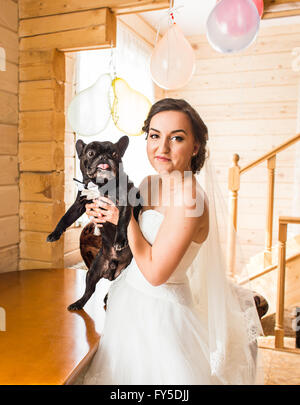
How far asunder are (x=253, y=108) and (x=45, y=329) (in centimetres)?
304

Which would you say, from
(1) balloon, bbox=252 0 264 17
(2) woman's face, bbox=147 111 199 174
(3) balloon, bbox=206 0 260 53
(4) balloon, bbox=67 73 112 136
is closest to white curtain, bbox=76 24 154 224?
(4) balloon, bbox=67 73 112 136

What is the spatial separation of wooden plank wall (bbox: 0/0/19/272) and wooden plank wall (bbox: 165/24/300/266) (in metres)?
2.12

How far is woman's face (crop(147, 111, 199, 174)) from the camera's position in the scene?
2.89ft

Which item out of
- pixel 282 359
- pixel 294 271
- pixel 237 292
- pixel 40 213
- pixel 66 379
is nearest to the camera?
pixel 66 379

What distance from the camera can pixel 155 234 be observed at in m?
0.94

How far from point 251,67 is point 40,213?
2735 millimetres

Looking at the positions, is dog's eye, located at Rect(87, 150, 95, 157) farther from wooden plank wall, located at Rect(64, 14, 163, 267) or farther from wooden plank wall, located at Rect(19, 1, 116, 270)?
wooden plank wall, located at Rect(64, 14, 163, 267)

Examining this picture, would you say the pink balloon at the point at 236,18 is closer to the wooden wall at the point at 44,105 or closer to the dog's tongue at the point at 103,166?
the wooden wall at the point at 44,105

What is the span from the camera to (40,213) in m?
1.62

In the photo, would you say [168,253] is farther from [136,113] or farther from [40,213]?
[40,213]

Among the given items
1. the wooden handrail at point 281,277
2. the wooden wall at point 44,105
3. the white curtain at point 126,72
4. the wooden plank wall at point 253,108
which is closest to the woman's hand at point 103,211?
the wooden wall at point 44,105

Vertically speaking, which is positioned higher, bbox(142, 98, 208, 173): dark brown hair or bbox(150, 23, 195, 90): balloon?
bbox(150, 23, 195, 90): balloon

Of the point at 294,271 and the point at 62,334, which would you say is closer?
the point at 62,334
